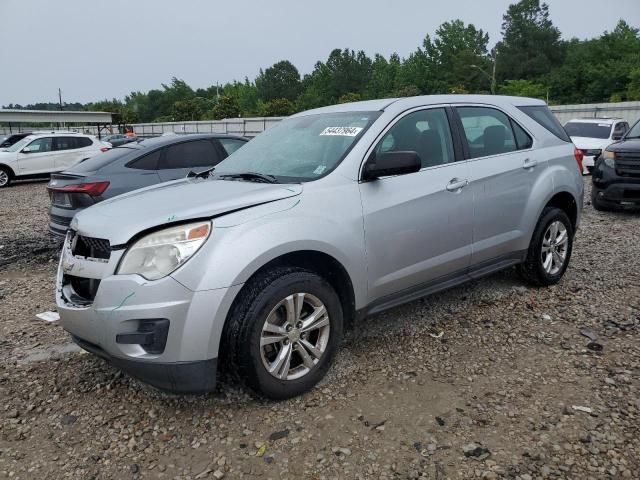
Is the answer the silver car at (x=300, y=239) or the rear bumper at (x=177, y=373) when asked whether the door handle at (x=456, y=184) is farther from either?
the rear bumper at (x=177, y=373)

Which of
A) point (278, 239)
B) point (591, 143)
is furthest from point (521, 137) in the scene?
point (591, 143)

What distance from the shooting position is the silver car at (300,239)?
8.78 ft

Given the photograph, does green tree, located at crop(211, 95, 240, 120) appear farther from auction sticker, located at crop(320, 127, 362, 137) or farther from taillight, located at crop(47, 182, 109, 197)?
auction sticker, located at crop(320, 127, 362, 137)

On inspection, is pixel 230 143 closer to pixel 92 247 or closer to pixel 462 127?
pixel 462 127

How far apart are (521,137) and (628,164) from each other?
180 inches

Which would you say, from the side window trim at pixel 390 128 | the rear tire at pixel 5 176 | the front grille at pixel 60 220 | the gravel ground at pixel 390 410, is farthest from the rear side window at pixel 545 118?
the rear tire at pixel 5 176

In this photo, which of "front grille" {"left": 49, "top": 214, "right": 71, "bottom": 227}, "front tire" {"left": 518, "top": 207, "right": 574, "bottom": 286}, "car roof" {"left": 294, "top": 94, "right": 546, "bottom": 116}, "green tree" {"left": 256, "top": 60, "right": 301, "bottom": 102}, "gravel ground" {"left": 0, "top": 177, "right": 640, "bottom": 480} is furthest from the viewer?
"green tree" {"left": 256, "top": 60, "right": 301, "bottom": 102}

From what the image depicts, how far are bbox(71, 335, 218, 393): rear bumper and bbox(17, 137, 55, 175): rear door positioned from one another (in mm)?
15823

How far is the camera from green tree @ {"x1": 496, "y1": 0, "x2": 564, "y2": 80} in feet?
224

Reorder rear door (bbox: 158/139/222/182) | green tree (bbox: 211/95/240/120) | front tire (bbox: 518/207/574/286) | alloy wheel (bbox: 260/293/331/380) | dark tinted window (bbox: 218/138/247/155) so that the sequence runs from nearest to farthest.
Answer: alloy wheel (bbox: 260/293/331/380) → front tire (bbox: 518/207/574/286) → rear door (bbox: 158/139/222/182) → dark tinted window (bbox: 218/138/247/155) → green tree (bbox: 211/95/240/120)

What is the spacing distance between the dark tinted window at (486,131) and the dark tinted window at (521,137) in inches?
1.9

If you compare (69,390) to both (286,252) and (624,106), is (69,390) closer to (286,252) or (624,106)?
(286,252)

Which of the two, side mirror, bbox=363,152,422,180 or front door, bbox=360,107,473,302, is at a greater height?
side mirror, bbox=363,152,422,180

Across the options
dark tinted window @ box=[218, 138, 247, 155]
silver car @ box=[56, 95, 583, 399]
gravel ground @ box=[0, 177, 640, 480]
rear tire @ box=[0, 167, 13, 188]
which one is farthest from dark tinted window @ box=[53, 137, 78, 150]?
silver car @ box=[56, 95, 583, 399]
